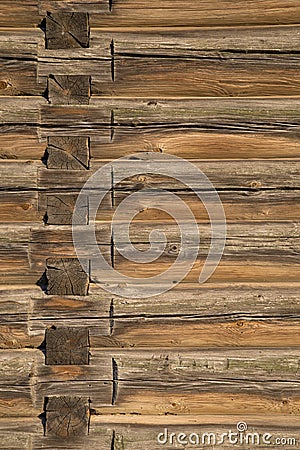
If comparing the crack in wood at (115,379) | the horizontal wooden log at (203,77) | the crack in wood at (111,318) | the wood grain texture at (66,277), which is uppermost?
the horizontal wooden log at (203,77)

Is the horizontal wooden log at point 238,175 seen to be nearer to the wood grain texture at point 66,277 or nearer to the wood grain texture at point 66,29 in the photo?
the wood grain texture at point 66,277

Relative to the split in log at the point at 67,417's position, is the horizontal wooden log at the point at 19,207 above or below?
above

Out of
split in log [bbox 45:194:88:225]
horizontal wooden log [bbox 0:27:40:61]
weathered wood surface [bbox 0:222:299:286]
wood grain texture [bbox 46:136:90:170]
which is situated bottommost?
weathered wood surface [bbox 0:222:299:286]

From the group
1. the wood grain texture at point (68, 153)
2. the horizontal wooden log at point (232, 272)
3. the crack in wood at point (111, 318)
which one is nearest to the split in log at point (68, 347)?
the crack in wood at point (111, 318)

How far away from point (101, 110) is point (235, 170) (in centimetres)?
79

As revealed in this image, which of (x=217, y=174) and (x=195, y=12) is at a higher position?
(x=195, y=12)

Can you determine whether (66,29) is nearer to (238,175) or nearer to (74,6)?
(74,6)

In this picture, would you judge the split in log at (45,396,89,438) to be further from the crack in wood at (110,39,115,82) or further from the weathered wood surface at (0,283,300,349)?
the crack in wood at (110,39,115,82)

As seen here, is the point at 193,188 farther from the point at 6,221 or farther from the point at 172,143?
the point at 6,221

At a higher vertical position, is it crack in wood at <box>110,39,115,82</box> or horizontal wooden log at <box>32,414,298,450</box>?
crack in wood at <box>110,39,115,82</box>

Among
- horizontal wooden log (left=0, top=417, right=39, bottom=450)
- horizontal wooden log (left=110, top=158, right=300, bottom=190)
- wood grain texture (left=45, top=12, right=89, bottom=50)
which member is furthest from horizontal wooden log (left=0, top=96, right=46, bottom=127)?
horizontal wooden log (left=0, top=417, right=39, bottom=450)

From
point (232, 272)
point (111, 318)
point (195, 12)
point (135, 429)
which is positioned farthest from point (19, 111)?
point (135, 429)

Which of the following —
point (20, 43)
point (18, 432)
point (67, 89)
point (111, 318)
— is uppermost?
point (20, 43)

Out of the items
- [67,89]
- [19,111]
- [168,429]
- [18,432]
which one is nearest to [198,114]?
[67,89]
